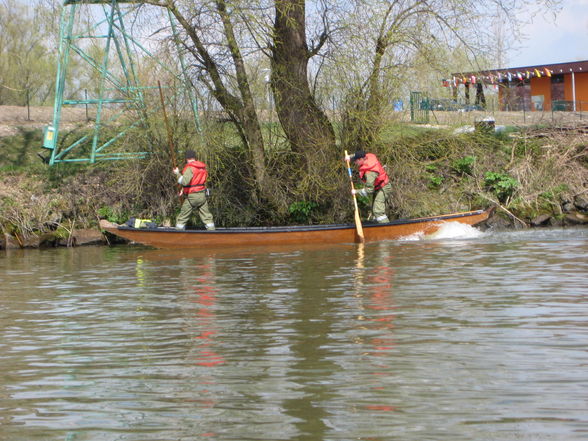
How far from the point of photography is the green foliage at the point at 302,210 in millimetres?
20375

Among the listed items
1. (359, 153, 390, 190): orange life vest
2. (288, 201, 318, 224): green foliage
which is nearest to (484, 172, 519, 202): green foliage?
(359, 153, 390, 190): orange life vest

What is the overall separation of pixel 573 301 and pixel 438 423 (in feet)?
15.6

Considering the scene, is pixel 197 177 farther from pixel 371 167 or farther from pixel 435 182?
pixel 435 182

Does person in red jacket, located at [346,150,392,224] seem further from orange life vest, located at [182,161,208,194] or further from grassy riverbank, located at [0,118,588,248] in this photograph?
orange life vest, located at [182,161,208,194]

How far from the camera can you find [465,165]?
22125mm

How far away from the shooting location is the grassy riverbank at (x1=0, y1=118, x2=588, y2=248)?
20.3 m

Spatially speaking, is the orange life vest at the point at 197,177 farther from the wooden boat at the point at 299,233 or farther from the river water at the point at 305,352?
the river water at the point at 305,352

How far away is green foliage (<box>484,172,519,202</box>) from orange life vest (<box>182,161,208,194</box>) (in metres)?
6.98

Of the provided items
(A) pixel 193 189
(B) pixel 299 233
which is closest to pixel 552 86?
(B) pixel 299 233

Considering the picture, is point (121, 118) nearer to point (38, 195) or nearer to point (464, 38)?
point (38, 195)

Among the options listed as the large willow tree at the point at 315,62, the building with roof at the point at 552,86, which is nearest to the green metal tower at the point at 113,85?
the large willow tree at the point at 315,62

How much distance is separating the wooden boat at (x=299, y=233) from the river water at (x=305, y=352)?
378 centimetres

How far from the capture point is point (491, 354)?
750 cm

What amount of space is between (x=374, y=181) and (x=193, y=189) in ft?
12.1
